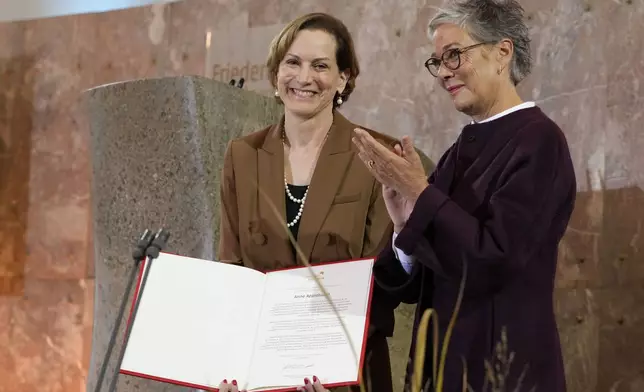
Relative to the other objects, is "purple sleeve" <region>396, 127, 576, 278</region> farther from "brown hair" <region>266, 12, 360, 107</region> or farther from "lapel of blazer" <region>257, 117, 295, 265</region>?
"brown hair" <region>266, 12, 360, 107</region>

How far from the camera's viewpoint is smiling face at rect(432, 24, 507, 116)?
6.54 ft

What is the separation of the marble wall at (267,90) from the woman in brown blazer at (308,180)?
40.6 inches

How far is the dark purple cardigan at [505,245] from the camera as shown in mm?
1778

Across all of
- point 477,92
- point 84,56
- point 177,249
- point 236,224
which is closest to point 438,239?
point 477,92

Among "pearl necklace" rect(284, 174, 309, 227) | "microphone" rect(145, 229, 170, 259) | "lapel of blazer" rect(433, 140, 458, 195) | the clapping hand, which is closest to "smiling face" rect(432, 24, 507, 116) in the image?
"lapel of blazer" rect(433, 140, 458, 195)

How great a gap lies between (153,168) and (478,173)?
1.52 meters

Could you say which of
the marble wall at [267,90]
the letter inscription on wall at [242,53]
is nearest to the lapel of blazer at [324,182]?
the marble wall at [267,90]

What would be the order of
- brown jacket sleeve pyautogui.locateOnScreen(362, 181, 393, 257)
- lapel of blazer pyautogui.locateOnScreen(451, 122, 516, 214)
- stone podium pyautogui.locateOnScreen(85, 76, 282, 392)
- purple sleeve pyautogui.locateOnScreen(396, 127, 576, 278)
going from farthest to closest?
stone podium pyautogui.locateOnScreen(85, 76, 282, 392), brown jacket sleeve pyautogui.locateOnScreen(362, 181, 393, 257), lapel of blazer pyautogui.locateOnScreen(451, 122, 516, 214), purple sleeve pyautogui.locateOnScreen(396, 127, 576, 278)

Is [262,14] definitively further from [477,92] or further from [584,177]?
[477,92]

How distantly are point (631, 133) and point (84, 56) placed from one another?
2.89 meters

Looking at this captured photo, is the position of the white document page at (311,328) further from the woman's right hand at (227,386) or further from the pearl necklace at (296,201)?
the pearl necklace at (296,201)

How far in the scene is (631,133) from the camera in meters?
3.10

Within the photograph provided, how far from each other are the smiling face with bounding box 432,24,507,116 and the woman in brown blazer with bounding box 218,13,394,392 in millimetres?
475

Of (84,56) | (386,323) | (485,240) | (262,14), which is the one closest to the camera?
(485,240)
